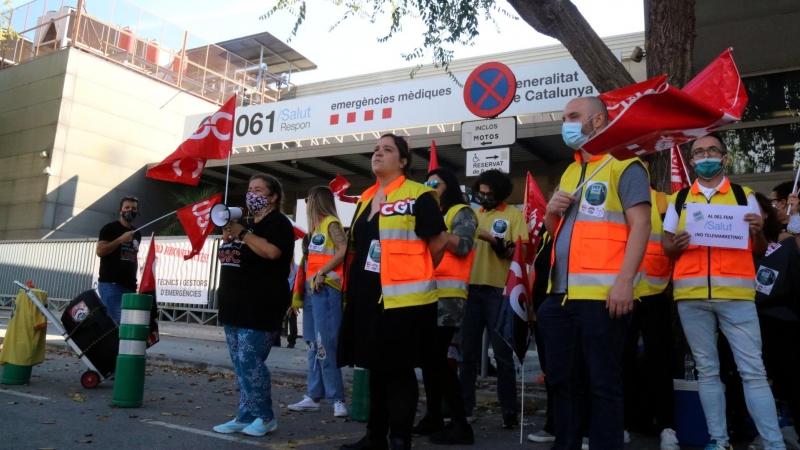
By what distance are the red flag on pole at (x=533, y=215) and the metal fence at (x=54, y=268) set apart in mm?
11345

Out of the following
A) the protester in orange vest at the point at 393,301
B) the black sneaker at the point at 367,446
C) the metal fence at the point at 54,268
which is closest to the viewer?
the protester in orange vest at the point at 393,301

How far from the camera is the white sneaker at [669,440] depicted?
4.83 meters

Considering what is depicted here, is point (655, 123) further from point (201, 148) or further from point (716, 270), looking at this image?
point (201, 148)

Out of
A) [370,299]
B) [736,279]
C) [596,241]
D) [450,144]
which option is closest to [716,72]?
[736,279]

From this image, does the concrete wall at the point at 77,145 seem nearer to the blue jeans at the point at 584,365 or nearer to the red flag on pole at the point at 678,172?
the red flag on pole at the point at 678,172

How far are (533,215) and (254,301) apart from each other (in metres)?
2.96

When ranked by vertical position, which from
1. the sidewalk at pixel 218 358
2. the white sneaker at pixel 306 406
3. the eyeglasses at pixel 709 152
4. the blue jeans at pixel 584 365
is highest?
the eyeglasses at pixel 709 152

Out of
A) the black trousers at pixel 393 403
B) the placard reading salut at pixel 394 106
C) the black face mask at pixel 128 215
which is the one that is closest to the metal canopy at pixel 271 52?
the placard reading salut at pixel 394 106

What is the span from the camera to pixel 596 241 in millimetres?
3600

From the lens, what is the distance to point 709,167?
4.52 meters

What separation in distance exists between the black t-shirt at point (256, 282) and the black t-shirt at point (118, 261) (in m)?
3.07

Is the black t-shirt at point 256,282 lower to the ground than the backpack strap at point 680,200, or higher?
lower

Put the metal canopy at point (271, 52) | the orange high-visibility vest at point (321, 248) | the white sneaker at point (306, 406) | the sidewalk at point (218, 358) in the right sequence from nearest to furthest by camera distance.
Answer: the white sneaker at point (306, 406), the orange high-visibility vest at point (321, 248), the sidewalk at point (218, 358), the metal canopy at point (271, 52)

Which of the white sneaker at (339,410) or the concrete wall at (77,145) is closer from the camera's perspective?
the white sneaker at (339,410)
